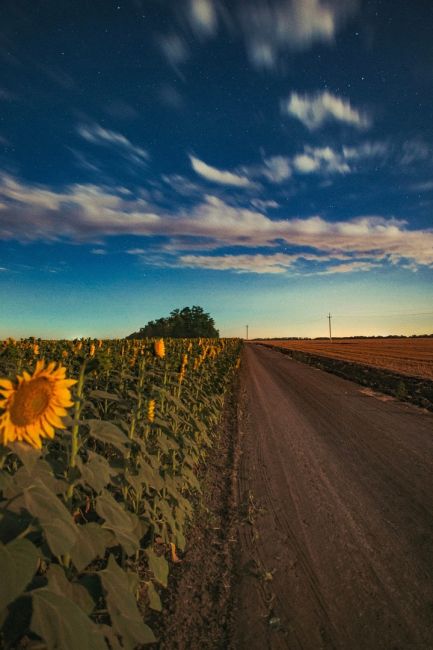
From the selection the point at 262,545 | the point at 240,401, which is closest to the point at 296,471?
the point at 262,545

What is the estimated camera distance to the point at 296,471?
262 inches

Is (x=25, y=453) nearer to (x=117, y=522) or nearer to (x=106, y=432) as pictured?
(x=106, y=432)

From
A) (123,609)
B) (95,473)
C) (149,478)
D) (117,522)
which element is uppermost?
(95,473)

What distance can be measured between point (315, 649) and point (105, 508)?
204cm

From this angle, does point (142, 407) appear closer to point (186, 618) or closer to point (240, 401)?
point (186, 618)

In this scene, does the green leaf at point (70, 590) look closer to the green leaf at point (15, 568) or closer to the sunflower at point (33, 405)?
the green leaf at point (15, 568)

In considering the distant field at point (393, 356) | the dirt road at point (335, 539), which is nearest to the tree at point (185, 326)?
the distant field at point (393, 356)

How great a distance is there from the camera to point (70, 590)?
187 cm

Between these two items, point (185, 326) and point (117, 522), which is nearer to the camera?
point (117, 522)

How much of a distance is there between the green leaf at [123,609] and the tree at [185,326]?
114 meters

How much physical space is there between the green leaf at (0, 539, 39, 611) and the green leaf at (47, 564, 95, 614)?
1.63ft

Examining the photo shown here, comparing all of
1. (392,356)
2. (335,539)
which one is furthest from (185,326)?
(335,539)

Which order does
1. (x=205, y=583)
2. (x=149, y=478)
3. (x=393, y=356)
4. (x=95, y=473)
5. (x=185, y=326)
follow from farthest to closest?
(x=185, y=326), (x=393, y=356), (x=205, y=583), (x=149, y=478), (x=95, y=473)

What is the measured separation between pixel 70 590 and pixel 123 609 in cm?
28
